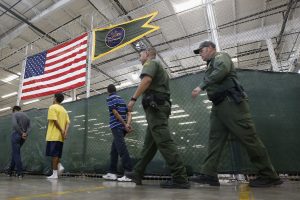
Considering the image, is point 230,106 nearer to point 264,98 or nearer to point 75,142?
point 264,98

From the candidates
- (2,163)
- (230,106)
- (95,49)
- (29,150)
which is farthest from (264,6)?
(2,163)

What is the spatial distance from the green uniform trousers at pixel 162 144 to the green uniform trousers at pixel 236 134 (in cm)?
29

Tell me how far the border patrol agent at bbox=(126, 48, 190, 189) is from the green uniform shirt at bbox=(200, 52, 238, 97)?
0.51 meters

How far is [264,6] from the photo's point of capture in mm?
9125

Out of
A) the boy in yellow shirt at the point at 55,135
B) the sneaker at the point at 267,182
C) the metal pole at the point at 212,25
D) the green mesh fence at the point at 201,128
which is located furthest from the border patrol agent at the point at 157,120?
the boy in yellow shirt at the point at 55,135

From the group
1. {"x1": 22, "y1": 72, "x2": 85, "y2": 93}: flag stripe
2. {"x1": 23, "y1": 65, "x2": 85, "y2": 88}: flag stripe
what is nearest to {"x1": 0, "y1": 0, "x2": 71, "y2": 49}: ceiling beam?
{"x1": 23, "y1": 65, "x2": 85, "y2": 88}: flag stripe

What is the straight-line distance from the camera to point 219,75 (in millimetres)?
2615

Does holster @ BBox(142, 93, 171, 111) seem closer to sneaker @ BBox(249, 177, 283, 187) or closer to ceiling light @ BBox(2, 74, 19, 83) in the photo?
sneaker @ BBox(249, 177, 283, 187)

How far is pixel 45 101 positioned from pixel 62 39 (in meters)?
9.56

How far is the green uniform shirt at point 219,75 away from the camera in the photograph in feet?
8.59

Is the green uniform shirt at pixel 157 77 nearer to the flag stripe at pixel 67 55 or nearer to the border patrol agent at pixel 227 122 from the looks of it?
the border patrol agent at pixel 227 122

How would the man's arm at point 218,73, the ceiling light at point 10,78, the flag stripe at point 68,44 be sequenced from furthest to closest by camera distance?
the ceiling light at point 10,78, the flag stripe at point 68,44, the man's arm at point 218,73

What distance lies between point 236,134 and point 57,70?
529 centimetres

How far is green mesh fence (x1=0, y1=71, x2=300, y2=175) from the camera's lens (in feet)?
10.5
